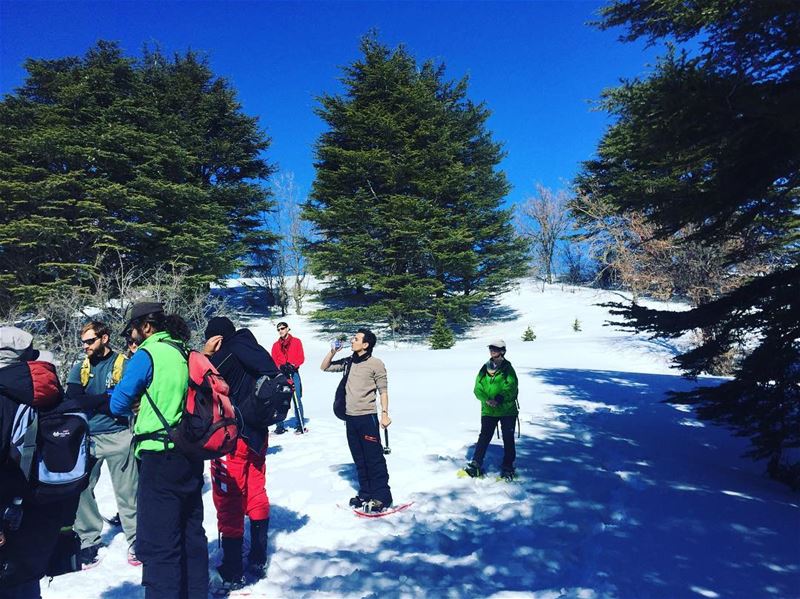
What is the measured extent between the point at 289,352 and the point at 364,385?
360cm

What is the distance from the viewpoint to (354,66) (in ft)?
78.3

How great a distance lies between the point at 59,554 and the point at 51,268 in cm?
1954

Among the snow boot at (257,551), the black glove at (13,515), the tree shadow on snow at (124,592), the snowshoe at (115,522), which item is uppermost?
the black glove at (13,515)

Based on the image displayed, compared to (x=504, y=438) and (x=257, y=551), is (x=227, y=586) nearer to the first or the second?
(x=257, y=551)

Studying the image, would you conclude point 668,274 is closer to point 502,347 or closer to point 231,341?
point 502,347

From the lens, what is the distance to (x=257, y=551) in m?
3.48

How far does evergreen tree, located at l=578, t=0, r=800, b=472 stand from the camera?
4.54m

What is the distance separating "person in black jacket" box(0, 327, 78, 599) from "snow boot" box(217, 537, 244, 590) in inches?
46.4

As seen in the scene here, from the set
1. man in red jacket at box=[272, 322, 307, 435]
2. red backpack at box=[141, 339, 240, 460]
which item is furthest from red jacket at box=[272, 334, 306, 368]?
red backpack at box=[141, 339, 240, 460]

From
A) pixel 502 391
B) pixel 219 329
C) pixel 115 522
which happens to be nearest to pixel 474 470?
pixel 502 391

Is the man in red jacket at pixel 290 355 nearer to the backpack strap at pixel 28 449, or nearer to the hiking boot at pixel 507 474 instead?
the hiking boot at pixel 507 474

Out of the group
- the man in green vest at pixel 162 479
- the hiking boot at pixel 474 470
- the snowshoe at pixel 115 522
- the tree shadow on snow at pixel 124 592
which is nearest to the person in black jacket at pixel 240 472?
the man in green vest at pixel 162 479

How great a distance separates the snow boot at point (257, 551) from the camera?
3469 millimetres

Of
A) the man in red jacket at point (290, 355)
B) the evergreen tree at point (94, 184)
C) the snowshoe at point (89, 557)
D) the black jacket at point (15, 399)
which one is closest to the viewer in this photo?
the black jacket at point (15, 399)
